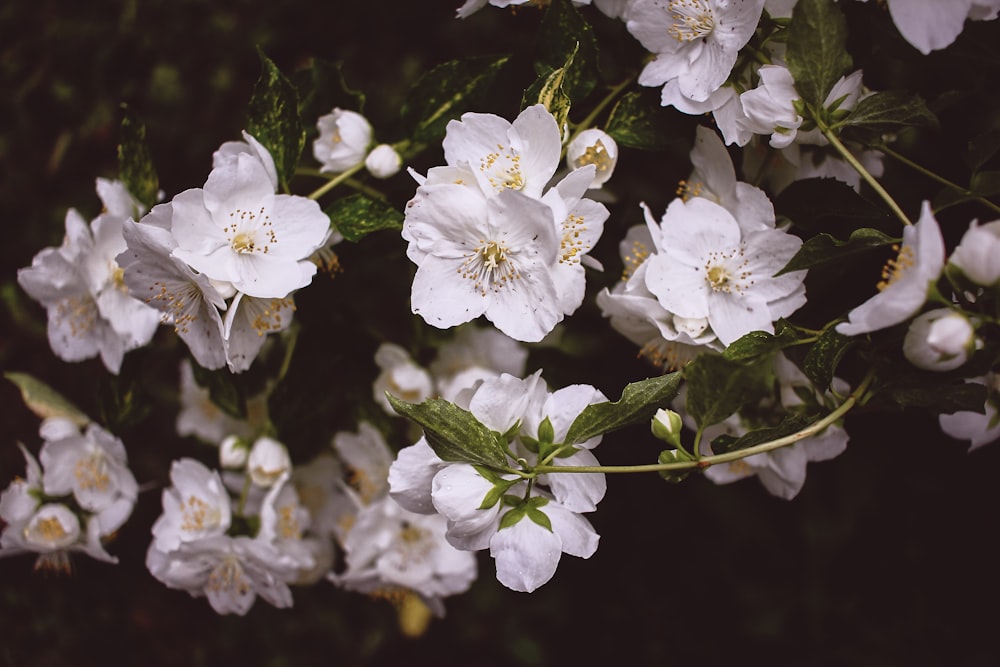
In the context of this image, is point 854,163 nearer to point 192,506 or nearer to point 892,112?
point 892,112

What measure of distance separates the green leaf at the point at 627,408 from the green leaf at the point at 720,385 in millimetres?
31

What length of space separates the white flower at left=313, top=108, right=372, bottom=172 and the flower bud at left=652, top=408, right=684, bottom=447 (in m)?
0.55

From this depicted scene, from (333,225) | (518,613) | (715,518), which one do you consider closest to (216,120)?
(333,225)

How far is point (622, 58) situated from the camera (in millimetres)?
1135

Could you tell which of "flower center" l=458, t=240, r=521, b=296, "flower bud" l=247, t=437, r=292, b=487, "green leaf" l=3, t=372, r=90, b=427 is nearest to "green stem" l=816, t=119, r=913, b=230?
"flower center" l=458, t=240, r=521, b=296

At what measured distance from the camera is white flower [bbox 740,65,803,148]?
2.91 feet

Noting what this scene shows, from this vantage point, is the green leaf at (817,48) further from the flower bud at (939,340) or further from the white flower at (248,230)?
the white flower at (248,230)

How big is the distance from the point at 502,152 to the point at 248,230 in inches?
12.5

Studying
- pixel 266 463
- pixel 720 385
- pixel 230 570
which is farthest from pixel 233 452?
pixel 720 385

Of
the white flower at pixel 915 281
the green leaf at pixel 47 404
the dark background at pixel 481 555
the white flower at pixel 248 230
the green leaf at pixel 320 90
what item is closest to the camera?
the white flower at pixel 915 281

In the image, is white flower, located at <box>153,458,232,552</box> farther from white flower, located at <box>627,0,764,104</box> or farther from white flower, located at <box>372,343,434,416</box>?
white flower, located at <box>627,0,764,104</box>

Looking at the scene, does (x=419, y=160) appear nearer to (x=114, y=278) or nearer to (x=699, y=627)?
(x=114, y=278)

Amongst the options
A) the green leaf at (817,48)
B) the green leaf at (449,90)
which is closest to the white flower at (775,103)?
the green leaf at (817,48)

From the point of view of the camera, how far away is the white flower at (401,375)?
1.24 meters
